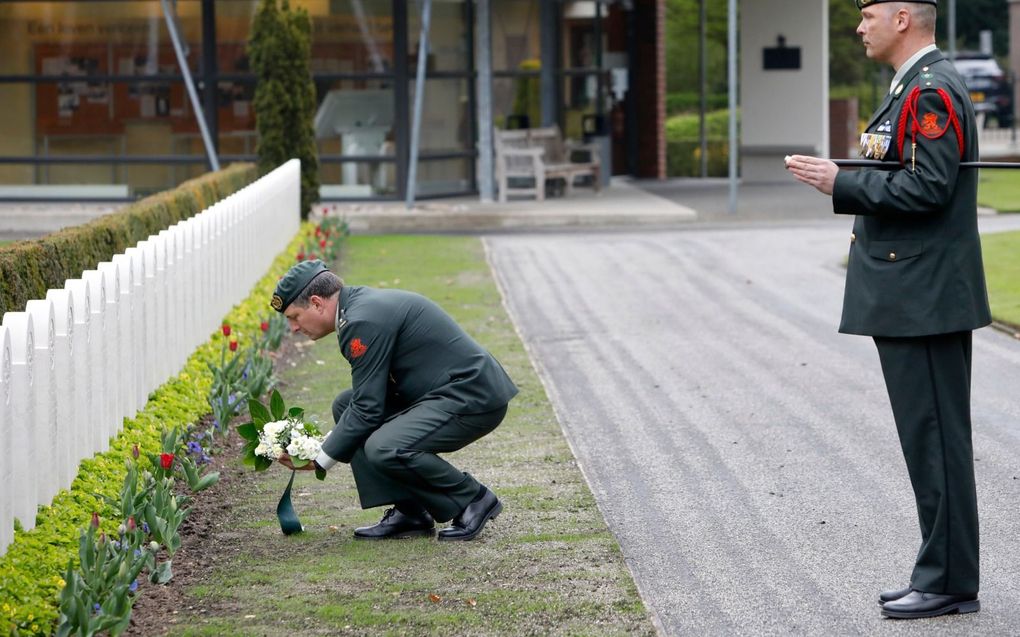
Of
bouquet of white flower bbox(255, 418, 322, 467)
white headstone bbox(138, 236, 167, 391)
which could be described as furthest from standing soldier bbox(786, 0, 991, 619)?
white headstone bbox(138, 236, 167, 391)

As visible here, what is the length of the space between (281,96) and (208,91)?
4982 mm

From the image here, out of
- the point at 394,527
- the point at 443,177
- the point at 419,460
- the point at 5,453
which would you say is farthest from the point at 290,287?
the point at 443,177

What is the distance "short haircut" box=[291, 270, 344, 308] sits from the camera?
604 cm

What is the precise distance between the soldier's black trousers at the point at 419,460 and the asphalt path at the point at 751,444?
0.75m

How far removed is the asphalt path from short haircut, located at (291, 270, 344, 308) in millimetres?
1581

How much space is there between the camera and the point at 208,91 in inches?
969

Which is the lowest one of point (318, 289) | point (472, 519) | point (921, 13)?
point (472, 519)

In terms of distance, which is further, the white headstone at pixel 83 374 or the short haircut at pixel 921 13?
the white headstone at pixel 83 374

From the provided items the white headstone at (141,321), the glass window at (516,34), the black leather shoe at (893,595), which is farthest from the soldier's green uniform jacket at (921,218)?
the glass window at (516,34)

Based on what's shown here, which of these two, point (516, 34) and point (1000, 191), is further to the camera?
point (516, 34)

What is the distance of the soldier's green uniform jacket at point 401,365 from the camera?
6082 mm

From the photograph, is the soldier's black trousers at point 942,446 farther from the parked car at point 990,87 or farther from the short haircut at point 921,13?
the parked car at point 990,87

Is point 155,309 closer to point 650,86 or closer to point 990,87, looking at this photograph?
point 650,86

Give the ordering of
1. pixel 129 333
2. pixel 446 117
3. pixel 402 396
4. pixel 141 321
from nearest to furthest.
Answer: pixel 402 396 < pixel 129 333 < pixel 141 321 < pixel 446 117
